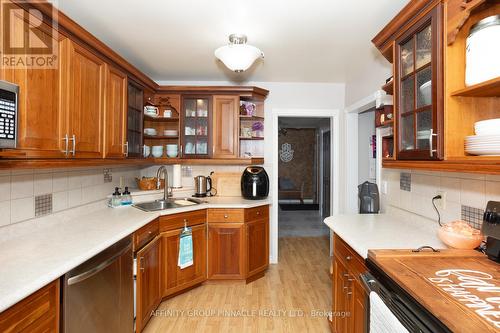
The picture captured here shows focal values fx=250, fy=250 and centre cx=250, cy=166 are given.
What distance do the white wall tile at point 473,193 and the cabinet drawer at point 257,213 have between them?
5.94 ft

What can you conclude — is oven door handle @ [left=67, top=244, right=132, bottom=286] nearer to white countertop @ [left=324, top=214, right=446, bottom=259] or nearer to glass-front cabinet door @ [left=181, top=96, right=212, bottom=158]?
white countertop @ [left=324, top=214, right=446, bottom=259]

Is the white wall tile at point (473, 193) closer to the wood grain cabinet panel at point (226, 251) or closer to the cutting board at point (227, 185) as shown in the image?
the wood grain cabinet panel at point (226, 251)

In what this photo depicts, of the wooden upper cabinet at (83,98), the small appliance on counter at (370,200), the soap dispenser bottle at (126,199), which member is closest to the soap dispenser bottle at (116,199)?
the soap dispenser bottle at (126,199)

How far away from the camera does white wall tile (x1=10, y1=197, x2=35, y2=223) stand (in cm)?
148

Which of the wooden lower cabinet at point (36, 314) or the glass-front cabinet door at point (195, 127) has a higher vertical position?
the glass-front cabinet door at point (195, 127)

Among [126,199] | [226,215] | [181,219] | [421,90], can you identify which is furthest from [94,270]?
[421,90]

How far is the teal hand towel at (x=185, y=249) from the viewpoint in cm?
240

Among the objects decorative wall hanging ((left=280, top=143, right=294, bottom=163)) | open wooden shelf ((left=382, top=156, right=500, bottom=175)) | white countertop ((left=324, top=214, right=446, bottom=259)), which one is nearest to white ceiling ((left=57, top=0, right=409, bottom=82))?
open wooden shelf ((left=382, top=156, right=500, bottom=175))

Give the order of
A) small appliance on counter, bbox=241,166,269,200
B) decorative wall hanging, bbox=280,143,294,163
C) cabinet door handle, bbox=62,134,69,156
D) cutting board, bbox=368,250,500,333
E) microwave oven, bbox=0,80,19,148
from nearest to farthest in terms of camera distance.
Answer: cutting board, bbox=368,250,500,333 → microwave oven, bbox=0,80,19,148 → cabinet door handle, bbox=62,134,69,156 → small appliance on counter, bbox=241,166,269,200 → decorative wall hanging, bbox=280,143,294,163

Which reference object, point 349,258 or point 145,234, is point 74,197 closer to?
point 145,234

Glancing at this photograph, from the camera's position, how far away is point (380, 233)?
5.25 feet

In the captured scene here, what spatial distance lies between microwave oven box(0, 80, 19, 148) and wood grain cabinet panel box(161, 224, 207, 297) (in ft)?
4.75

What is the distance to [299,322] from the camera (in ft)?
6.97

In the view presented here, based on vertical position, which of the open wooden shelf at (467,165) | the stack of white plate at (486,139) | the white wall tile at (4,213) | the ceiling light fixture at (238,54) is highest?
the ceiling light fixture at (238,54)
